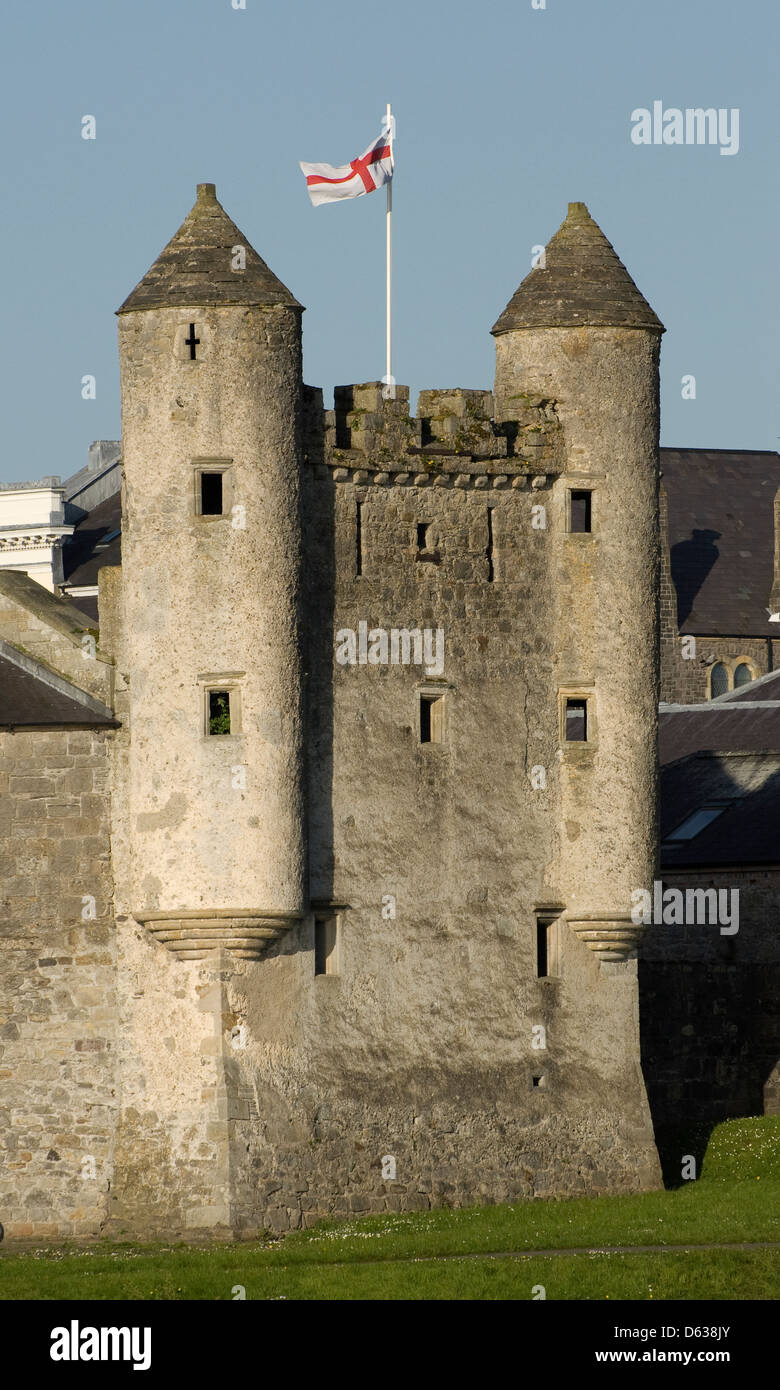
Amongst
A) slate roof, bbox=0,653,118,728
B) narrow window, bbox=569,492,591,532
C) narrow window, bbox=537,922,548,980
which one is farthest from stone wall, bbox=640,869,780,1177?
slate roof, bbox=0,653,118,728

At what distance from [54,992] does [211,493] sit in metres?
7.01

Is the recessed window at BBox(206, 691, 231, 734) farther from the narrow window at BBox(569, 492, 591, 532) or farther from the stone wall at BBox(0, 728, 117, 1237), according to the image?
the narrow window at BBox(569, 492, 591, 532)

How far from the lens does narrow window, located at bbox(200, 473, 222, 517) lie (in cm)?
4697

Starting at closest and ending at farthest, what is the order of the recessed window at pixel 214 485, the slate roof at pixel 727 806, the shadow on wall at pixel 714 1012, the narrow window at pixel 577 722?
the recessed window at pixel 214 485 → the narrow window at pixel 577 722 → the shadow on wall at pixel 714 1012 → the slate roof at pixel 727 806

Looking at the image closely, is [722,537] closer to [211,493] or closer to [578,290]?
[578,290]

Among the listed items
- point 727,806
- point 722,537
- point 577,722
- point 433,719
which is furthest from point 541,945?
point 722,537

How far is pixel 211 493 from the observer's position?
47.1 meters

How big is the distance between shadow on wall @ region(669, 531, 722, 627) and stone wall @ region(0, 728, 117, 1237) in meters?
43.8

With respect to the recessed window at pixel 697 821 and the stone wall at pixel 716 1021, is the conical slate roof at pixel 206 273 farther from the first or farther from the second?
the recessed window at pixel 697 821

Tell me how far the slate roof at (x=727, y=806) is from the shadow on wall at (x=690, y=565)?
24947 mm

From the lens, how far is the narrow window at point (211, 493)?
154ft

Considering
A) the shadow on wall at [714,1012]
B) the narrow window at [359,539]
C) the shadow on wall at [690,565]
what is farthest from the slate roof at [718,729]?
the shadow on wall at [690,565]
